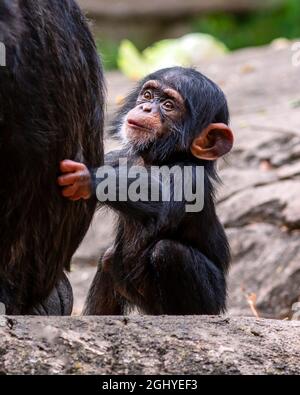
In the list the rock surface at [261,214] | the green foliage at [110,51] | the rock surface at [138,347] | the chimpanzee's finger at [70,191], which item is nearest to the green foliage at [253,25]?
the green foliage at [110,51]

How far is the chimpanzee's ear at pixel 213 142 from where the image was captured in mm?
4793

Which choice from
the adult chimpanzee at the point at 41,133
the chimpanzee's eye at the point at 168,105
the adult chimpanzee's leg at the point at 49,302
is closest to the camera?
the adult chimpanzee at the point at 41,133

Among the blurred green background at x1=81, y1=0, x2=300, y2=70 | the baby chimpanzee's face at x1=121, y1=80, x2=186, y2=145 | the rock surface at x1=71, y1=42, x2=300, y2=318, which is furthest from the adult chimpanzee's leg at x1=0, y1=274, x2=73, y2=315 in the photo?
the blurred green background at x1=81, y1=0, x2=300, y2=70

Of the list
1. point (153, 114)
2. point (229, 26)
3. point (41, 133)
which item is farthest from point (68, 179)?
point (229, 26)

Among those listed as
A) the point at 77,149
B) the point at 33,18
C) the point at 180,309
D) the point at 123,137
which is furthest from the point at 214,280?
the point at 33,18

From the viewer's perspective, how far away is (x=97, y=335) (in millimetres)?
3441

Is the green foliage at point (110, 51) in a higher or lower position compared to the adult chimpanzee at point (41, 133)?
higher

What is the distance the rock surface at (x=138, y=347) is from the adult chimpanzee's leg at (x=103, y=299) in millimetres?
1384

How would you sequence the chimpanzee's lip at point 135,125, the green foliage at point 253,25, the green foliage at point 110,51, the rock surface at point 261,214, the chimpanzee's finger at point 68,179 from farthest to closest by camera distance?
the green foliage at point 253,25 < the green foliage at point 110,51 < the rock surface at point 261,214 < the chimpanzee's lip at point 135,125 < the chimpanzee's finger at point 68,179

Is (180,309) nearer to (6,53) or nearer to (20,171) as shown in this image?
(20,171)

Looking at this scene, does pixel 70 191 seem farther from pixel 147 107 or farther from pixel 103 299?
pixel 103 299

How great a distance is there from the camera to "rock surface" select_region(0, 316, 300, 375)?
3275 mm

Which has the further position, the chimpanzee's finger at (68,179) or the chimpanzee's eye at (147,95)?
the chimpanzee's eye at (147,95)

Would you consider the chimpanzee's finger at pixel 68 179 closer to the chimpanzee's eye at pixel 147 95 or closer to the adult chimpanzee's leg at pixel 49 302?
the adult chimpanzee's leg at pixel 49 302
